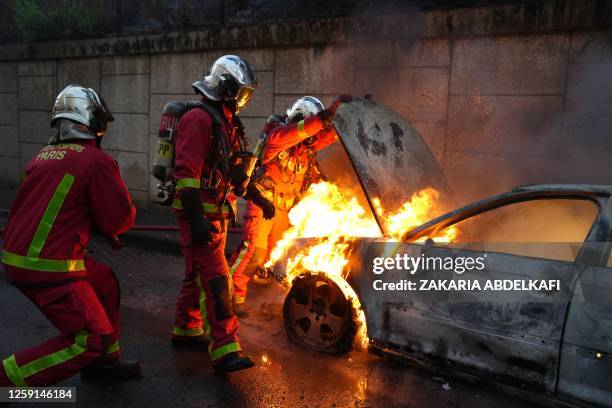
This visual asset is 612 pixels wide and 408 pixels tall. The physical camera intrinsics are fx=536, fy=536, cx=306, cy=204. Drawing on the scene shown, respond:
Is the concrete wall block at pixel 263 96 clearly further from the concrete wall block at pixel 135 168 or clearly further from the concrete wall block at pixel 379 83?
the concrete wall block at pixel 135 168

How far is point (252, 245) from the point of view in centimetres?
510

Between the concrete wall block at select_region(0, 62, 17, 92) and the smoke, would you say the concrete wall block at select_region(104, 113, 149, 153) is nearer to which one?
the concrete wall block at select_region(0, 62, 17, 92)

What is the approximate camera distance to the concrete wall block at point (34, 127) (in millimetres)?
11469

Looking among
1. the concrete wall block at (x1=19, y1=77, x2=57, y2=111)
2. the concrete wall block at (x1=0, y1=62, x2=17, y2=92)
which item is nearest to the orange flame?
the concrete wall block at (x1=19, y1=77, x2=57, y2=111)

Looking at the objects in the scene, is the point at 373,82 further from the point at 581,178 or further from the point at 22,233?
the point at 22,233

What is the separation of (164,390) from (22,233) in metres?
1.32

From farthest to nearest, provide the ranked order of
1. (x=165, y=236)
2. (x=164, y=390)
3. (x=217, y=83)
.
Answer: (x=165, y=236)
(x=217, y=83)
(x=164, y=390)

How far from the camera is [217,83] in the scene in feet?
13.0

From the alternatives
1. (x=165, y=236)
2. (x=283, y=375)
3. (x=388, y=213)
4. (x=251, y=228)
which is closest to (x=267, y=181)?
(x=251, y=228)

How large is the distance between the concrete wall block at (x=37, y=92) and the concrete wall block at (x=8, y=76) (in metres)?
0.28

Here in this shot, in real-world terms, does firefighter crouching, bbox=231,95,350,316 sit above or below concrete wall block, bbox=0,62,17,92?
below

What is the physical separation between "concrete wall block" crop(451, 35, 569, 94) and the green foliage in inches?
312

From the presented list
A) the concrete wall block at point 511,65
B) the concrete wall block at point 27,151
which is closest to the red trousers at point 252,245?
the concrete wall block at point 511,65

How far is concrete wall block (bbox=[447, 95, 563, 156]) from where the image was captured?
5.96m
